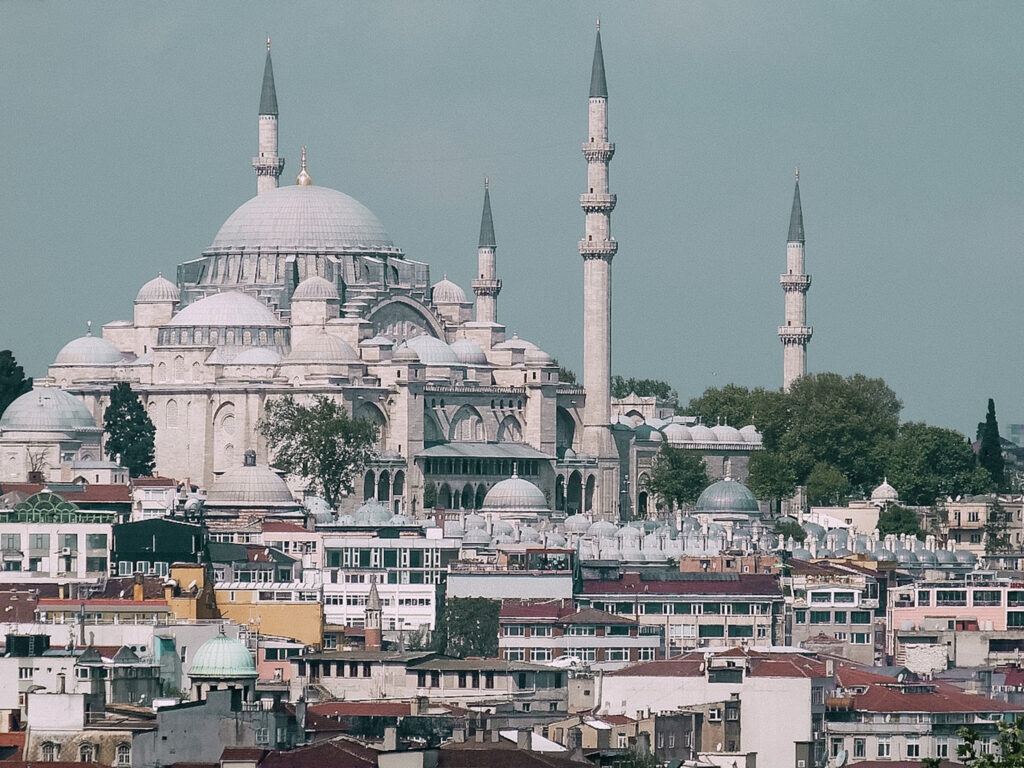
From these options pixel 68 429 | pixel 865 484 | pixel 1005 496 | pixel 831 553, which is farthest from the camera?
pixel 865 484

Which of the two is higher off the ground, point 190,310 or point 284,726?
point 190,310

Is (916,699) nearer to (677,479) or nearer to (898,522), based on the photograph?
(898,522)

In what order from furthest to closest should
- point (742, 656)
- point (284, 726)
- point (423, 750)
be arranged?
point (742, 656)
point (284, 726)
point (423, 750)

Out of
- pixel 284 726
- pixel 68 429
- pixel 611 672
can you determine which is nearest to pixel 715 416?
pixel 68 429

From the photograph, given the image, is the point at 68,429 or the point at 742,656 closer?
the point at 742,656

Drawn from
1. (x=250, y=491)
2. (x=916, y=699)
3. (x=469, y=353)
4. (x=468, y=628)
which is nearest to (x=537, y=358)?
(x=469, y=353)

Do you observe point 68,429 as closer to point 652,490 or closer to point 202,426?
point 202,426

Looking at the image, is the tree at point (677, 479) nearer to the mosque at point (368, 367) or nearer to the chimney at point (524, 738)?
the mosque at point (368, 367)
